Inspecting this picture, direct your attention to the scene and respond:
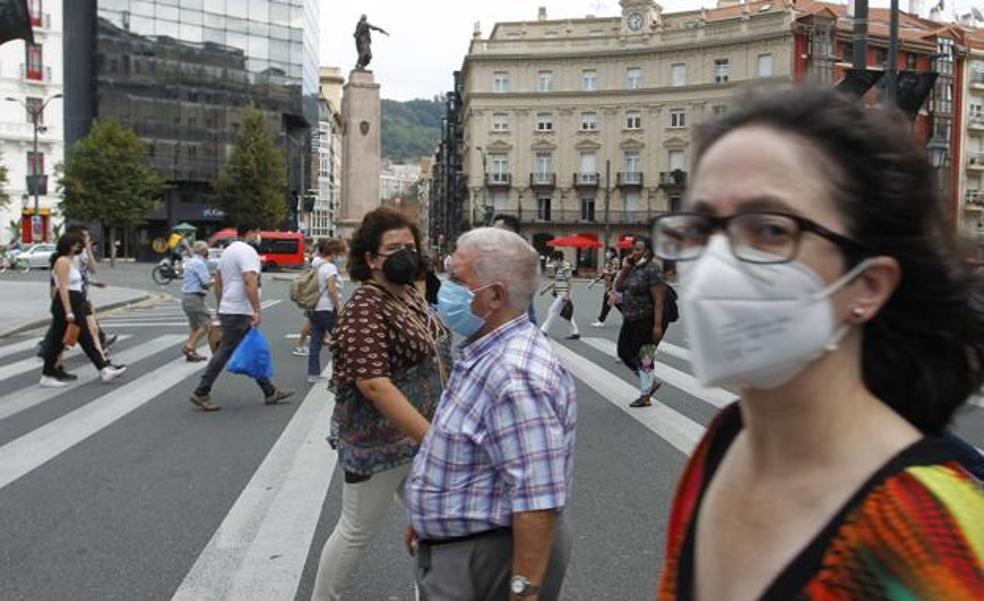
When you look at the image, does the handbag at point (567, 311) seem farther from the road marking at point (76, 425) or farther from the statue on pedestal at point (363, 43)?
the statue on pedestal at point (363, 43)

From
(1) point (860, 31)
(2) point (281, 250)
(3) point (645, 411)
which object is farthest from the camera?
(2) point (281, 250)

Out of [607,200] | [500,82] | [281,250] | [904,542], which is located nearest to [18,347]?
[904,542]

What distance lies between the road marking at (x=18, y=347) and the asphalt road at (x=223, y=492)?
10.7ft

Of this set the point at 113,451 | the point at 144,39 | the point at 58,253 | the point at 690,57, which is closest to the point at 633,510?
the point at 113,451

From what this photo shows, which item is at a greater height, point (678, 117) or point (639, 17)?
point (639, 17)

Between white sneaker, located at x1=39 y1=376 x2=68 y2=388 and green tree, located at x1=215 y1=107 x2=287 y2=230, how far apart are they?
4791 centimetres

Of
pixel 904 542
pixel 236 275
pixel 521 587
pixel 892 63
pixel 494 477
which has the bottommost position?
pixel 521 587

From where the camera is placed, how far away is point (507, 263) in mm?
2779

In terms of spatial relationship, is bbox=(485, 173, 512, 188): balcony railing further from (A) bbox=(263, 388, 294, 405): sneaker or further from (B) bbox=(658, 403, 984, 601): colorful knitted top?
(B) bbox=(658, 403, 984, 601): colorful knitted top

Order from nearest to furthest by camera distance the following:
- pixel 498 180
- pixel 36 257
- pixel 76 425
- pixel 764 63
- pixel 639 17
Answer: pixel 76 425 → pixel 36 257 → pixel 764 63 → pixel 639 17 → pixel 498 180

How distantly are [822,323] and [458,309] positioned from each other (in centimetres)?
198

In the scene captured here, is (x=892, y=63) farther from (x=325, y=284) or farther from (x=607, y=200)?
(x=607, y=200)

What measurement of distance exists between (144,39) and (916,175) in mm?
65687

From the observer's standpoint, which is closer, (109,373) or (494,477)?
(494,477)
